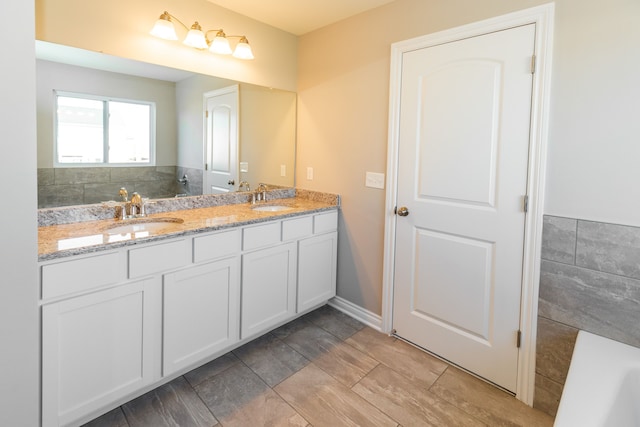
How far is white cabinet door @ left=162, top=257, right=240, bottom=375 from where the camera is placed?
6.01 feet

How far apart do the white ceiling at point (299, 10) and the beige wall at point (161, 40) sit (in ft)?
0.29

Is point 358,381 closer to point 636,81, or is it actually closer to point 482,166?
point 482,166

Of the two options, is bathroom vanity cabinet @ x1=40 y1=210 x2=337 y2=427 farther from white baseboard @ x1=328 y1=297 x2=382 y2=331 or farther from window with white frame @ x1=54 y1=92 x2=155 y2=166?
window with white frame @ x1=54 y1=92 x2=155 y2=166

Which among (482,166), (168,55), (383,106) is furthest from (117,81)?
(482,166)

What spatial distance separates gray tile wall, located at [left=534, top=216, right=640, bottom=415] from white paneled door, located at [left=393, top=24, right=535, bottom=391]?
0.14m

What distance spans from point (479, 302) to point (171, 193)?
2127 mm

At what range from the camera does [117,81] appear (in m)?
2.08

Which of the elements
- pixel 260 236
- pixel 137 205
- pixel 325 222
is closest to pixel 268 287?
pixel 260 236

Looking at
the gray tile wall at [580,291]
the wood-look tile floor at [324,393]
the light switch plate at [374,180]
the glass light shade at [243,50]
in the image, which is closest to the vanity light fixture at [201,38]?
the glass light shade at [243,50]

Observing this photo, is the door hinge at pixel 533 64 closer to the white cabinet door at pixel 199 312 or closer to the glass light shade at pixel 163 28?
the white cabinet door at pixel 199 312

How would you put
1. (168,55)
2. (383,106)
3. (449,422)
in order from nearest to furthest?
(449,422), (168,55), (383,106)

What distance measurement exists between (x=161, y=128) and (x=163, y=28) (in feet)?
2.01

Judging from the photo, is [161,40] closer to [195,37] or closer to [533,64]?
[195,37]

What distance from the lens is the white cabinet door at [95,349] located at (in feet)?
4.74
